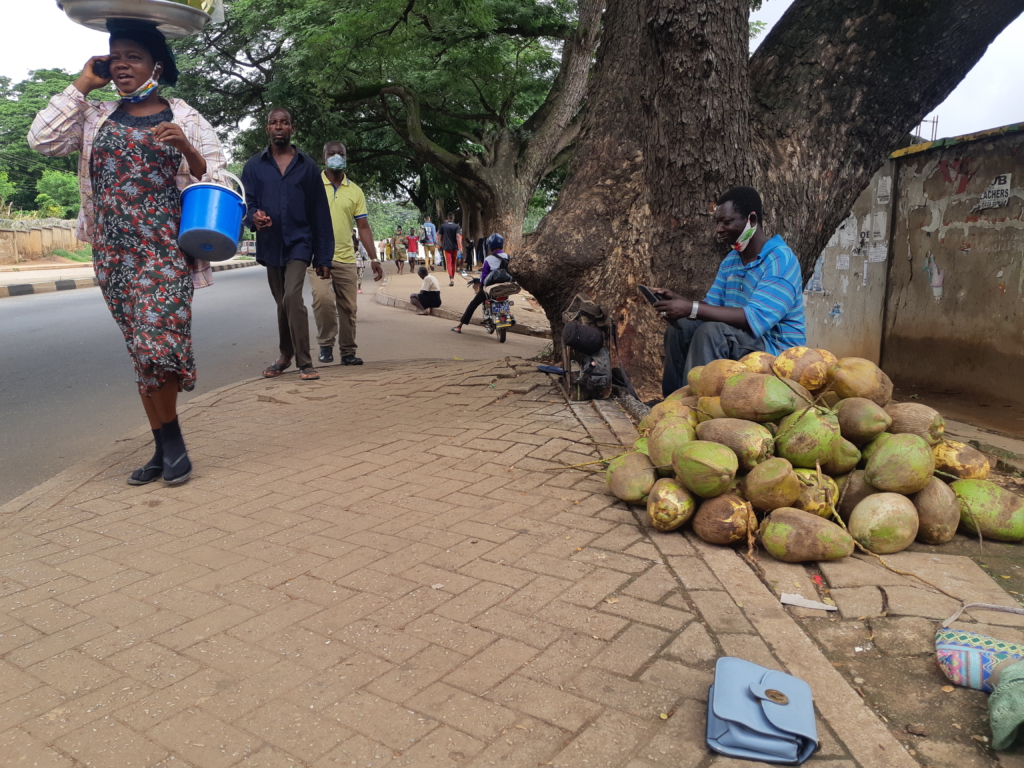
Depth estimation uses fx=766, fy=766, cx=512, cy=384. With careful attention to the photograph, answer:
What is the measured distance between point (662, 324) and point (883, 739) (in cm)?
401

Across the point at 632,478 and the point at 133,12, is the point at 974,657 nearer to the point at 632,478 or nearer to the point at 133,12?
the point at 632,478

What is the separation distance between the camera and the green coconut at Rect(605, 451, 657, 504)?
333 centimetres

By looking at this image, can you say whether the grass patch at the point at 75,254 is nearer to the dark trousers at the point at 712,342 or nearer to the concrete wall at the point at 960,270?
the concrete wall at the point at 960,270

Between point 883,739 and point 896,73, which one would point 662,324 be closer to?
point 896,73

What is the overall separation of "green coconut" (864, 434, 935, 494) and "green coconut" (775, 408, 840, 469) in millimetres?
174

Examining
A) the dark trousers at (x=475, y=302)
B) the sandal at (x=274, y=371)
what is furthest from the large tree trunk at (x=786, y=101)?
the dark trousers at (x=475, y=302)

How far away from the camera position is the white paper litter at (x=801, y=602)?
2543 millimetres

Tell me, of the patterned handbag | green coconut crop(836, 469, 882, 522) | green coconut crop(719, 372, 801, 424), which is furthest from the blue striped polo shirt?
the patterned handbag

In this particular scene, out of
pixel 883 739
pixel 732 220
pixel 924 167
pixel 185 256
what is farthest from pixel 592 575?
pixel 924 167

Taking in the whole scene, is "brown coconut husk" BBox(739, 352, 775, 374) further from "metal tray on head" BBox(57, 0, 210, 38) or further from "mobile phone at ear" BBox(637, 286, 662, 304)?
"metal tray on head" BBox(57, 0, 210, 38)

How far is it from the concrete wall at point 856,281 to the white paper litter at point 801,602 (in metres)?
6.40

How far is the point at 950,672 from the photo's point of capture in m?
2.11

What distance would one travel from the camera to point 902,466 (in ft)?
9.53

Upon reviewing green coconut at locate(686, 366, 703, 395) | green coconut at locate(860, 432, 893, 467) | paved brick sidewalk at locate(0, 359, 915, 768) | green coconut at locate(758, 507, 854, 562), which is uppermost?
green coconut at locate(686, 366, 703, 395)
